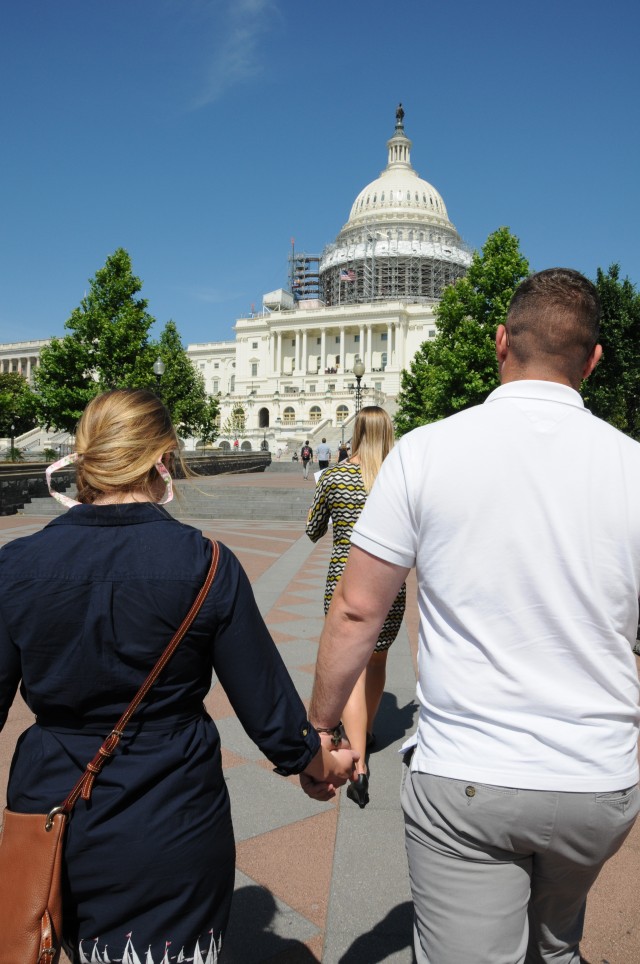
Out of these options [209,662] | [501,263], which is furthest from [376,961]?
[501,263]

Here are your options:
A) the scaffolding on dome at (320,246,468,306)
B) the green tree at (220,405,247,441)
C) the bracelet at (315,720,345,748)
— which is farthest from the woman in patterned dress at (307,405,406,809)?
the scaffolding on dome at (320,246,468,306)

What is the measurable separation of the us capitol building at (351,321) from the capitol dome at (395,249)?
14 centimetres

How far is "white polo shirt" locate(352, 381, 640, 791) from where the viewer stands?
172cm

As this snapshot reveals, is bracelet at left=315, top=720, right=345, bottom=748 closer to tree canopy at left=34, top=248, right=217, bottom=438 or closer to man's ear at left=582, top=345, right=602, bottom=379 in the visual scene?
man's ear at left=582, top=345, right=602, bottom=379

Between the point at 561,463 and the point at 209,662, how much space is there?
3.35ft

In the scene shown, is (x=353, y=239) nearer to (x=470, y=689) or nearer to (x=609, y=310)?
(x=609, y=310)

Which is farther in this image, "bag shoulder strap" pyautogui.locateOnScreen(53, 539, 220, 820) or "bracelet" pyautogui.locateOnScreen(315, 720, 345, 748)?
"bracelet" pyautogui.locateOnScreen(315, 720, 345, 748)

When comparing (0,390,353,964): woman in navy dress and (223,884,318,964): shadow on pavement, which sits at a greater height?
(0,390,353,964): woman in navy dress

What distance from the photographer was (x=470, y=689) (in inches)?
69.2

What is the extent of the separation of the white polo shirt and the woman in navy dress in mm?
Result: 503

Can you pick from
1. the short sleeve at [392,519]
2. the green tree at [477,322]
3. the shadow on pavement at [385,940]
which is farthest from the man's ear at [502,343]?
the green tree at [477,322]

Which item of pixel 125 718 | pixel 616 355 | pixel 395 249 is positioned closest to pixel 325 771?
pixel 125 718

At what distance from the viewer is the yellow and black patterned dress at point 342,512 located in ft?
14.4

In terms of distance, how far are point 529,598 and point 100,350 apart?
37739mm
